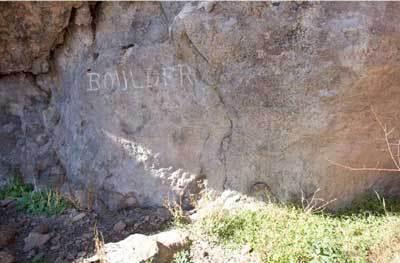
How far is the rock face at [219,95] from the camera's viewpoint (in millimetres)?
3576

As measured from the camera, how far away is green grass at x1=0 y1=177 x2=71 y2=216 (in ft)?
13.7

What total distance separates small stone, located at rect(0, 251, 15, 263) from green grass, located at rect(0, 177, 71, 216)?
64 centimetres

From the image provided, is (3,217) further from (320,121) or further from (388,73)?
(388,73)

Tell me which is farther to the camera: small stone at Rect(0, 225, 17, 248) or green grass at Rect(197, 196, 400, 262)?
small stone at Rect(0, 225, 17, 248)

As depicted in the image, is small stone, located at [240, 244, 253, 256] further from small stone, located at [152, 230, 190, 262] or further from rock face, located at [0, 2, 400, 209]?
rock face, located at [0, 2, 400, 209]

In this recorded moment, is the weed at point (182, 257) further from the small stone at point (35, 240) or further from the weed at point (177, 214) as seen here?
the small stone at point (35, 240)

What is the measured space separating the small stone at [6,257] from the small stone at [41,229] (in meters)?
0.34

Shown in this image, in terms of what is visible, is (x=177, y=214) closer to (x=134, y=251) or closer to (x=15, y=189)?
(x=134, y=251)

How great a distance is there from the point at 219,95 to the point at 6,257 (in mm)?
1960

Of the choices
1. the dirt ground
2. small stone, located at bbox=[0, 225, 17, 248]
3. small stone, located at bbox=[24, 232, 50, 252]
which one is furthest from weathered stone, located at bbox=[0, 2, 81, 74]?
small stone, located at bbox=[24, 232, 50, 252]

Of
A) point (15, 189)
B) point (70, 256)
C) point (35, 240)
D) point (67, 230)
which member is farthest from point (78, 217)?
point (15, 189)

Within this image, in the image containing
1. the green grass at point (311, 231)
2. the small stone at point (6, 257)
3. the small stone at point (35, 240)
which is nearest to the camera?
the green grass at point (311, 231)

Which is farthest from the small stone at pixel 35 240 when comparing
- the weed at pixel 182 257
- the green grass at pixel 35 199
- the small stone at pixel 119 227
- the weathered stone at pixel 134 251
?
the weed at pixel 182 257

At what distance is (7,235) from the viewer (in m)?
3.80
